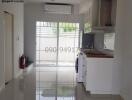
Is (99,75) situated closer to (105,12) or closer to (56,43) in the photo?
(105,12)

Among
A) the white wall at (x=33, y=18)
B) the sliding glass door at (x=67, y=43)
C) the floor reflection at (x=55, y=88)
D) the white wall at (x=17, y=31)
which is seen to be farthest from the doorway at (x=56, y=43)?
the floor reflection at (x=55, y=88)

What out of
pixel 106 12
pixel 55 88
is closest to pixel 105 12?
pixel 106 12

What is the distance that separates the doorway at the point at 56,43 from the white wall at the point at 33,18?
0.76ft

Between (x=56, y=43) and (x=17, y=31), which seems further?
(x=56, y=43)

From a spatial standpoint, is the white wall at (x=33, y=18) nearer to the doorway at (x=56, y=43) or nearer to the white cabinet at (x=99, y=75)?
the doorway at (x=56, y=43)

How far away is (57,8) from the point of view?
9.45m

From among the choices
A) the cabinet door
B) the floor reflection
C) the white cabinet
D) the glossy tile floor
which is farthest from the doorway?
the white cabinet

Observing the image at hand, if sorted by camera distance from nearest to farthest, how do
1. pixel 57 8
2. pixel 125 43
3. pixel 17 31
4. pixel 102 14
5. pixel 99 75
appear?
1. pixel 125 43
2. pixel 99 75
3. pixel 102 14
4. pixel 17 31
5. pixel 57 8

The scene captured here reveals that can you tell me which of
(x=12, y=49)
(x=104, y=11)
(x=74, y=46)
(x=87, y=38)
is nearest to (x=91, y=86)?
(x=104, y=11)

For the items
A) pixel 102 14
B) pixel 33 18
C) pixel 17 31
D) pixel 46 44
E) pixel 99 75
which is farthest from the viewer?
pixel 46 44

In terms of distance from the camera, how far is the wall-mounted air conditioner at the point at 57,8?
30.8 feet

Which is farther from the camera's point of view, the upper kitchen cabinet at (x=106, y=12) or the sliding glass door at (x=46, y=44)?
the sliding glass door at (x=46, y=44)

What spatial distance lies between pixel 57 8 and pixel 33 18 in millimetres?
1156

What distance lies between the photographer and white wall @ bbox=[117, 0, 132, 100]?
179 inches
